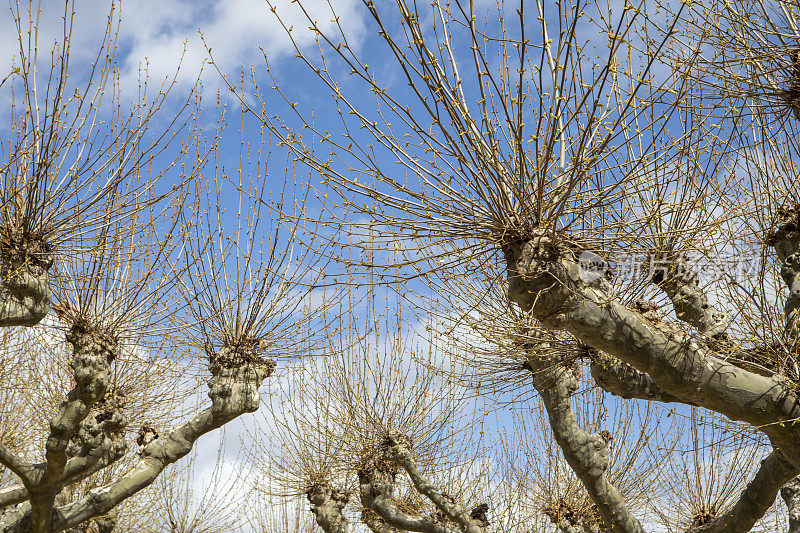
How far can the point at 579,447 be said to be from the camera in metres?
8.23

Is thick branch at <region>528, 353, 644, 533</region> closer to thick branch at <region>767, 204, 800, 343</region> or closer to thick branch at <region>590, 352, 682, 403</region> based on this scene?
thick branch at <region>590, 352, 682, 403</region>

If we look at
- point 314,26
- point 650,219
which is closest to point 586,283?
point 650,219

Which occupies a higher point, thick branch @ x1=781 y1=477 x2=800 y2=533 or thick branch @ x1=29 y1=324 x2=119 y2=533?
thick branch @ x1=29 y1=324 x2=119 y2=533

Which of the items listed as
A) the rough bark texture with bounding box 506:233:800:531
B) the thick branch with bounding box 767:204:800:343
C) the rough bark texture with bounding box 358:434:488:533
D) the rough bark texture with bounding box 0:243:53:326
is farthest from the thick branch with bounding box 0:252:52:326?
the thick branch with bounding box 767:204:800:343

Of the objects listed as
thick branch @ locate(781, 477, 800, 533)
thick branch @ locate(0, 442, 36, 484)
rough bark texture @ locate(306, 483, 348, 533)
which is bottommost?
thick branch @ locate(781, 477, 800, 533)

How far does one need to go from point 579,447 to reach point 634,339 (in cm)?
386

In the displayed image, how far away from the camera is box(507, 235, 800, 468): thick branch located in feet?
15.4

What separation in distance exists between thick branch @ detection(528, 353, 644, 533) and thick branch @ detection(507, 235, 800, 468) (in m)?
2.96

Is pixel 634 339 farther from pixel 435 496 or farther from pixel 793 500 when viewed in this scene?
pixel 435 496

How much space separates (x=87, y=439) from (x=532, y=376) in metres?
5.40

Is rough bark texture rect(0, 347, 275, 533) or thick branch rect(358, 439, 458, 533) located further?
thick branch rect(358, 439, 458, 533)

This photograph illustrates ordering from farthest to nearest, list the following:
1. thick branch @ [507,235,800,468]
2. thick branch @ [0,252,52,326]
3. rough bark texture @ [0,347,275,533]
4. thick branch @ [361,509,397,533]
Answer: thick branch @ [361,509,397,533] < rough bark texture @ [0,347,275,533] < thick branch @ [0,252,52,326] < thick branch @ [507,235,800,468]

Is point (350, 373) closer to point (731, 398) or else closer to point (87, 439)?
point (87, 439)

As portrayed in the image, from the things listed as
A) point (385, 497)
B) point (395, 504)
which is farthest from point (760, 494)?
point (395, 504)
